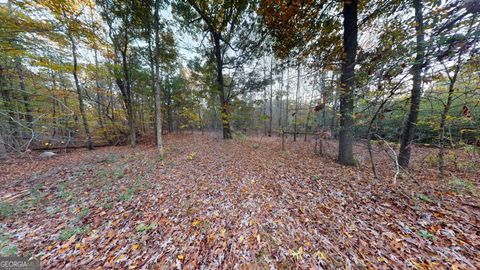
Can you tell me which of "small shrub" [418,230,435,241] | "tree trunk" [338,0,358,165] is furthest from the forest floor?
"tree trunk" [338,0,358,165]

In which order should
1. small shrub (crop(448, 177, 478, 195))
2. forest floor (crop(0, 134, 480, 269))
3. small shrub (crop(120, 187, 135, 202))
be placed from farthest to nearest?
small shrub (crop(120, 187, 135, 202)), small shrub (crop(448, 177, 478, 195)), forest floor (crop(0, 134, 480, 269))

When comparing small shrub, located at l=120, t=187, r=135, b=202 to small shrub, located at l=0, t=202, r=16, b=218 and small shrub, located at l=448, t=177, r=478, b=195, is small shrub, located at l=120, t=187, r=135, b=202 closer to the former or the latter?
small shrub, located at l=0, t=202, r=16, b=218

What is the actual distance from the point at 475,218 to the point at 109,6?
49.7ft

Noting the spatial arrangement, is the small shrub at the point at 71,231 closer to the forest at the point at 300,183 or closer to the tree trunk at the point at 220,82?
the forest at the point at 300,183

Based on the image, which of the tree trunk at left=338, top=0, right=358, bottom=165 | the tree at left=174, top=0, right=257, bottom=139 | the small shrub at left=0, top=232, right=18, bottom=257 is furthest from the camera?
the tree at left=174, top=0, right=257, bottom=139

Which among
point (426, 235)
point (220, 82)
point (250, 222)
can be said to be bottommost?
point (250, 222)

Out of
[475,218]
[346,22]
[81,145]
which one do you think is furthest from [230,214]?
[81,145]

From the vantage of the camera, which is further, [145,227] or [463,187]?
[463,187]

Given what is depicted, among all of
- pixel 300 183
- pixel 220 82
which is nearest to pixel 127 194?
pixel 300 183

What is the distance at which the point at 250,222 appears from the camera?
9.04 ft

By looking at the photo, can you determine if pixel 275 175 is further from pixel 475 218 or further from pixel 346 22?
pixel 346 22

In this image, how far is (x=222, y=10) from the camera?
8.40 meters

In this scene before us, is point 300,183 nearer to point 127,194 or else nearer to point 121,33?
point 127,194

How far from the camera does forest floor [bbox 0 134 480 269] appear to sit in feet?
6.75
